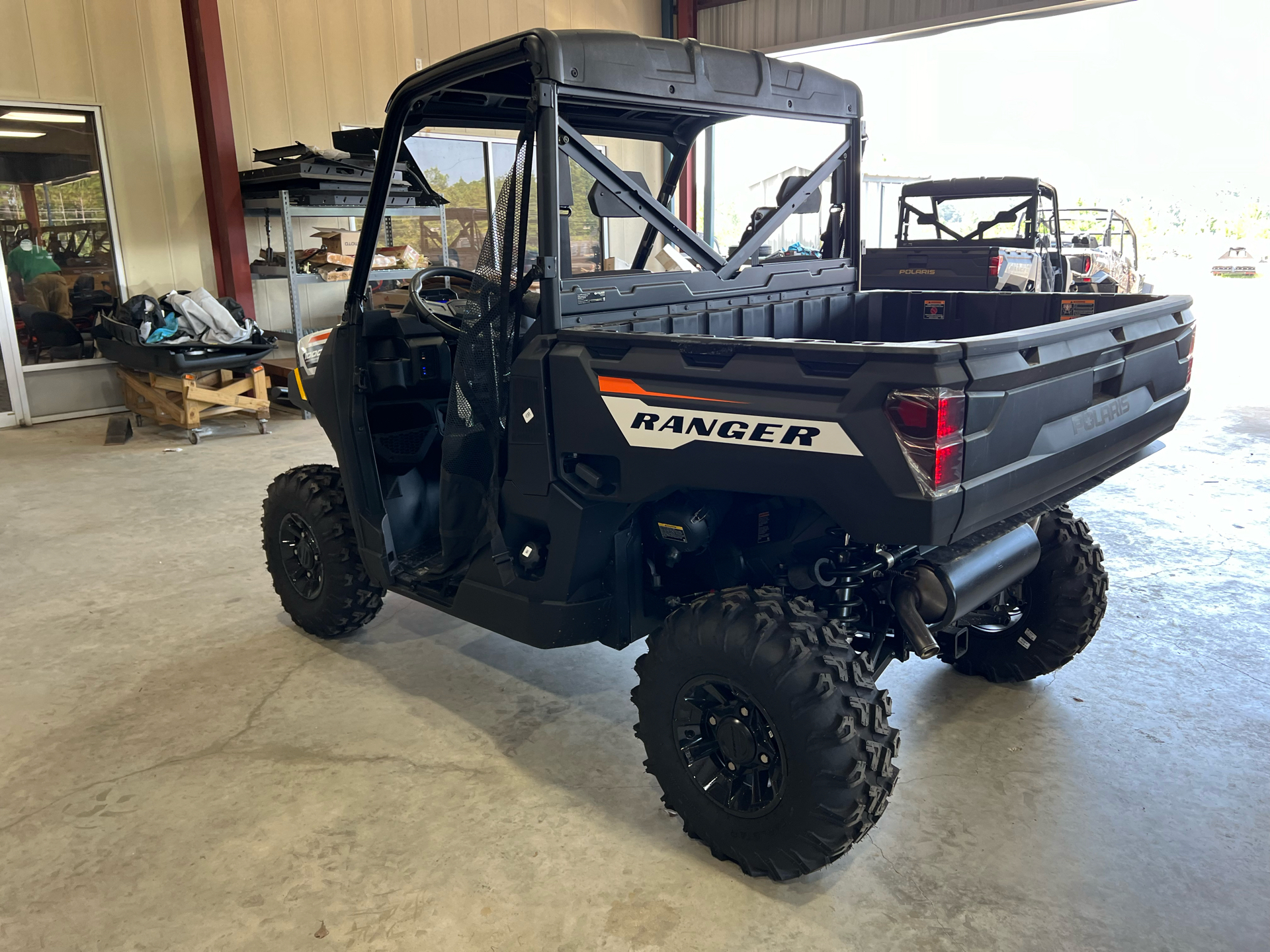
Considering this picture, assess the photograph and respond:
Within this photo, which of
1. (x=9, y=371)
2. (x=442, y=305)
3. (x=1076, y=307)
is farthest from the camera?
(x=9, y=371)

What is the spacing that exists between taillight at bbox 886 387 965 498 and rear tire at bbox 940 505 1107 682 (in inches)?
50.4

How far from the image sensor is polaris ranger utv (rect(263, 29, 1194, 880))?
197 cm

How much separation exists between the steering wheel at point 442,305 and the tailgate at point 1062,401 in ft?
5.30

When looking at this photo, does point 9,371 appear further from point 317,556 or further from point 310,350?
point 317,556

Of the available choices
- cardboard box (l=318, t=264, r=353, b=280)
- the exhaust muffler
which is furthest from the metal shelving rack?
the exhaust muffler

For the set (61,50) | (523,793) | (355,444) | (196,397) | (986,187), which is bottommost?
(523,793)

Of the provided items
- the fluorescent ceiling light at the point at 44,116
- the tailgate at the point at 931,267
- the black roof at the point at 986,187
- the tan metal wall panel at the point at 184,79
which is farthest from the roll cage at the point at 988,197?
the fluorescent ceiling light at the point at 44,116

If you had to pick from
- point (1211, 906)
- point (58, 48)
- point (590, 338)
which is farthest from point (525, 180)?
point (58, 48)

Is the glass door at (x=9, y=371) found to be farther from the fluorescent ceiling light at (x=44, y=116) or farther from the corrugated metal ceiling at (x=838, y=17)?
the corrugated metal ceiling at (x=838, y=17)

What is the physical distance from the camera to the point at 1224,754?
106 inches

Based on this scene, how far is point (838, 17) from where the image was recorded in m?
10.4

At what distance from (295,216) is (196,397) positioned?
1889mm

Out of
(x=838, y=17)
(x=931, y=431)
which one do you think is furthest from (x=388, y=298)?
(x=931, y=431)

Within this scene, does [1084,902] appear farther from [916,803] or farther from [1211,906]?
[916,803]
